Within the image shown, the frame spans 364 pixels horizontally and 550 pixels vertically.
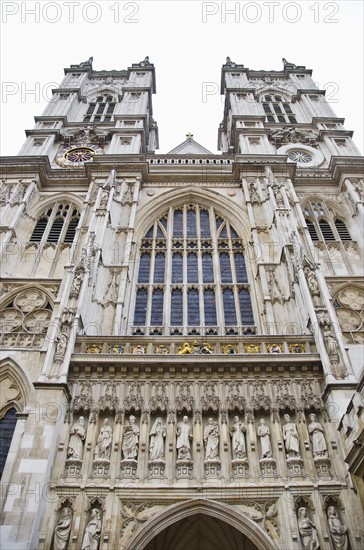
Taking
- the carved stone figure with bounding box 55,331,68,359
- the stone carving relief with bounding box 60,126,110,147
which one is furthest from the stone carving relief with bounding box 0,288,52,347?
the stone carving relief with bounding box 60,126,110,147

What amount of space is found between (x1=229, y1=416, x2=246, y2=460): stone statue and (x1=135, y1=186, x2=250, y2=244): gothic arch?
10.1 meters

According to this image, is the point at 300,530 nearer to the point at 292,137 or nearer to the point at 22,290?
the point at 22,290

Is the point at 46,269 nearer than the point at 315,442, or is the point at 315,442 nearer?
the point at 315,442

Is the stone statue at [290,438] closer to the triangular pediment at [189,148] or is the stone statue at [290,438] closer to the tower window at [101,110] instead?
the triangular pediment at [189,148]

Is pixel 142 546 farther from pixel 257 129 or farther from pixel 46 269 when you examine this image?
pixel 257 129

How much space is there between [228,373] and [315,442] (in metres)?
2.71

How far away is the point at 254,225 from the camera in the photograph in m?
20.3

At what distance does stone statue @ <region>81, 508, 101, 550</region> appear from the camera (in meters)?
9.79

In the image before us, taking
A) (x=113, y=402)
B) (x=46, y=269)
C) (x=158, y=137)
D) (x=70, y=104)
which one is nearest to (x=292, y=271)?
(x=113, y=402)

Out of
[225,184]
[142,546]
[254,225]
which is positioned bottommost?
[142,546]

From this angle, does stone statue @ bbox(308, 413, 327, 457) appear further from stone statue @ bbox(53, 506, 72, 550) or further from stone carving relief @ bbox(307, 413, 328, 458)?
stone statue @ bbox(53, 506, 72, 550)

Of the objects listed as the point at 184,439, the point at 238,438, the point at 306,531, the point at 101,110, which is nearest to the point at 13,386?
the point at 184,439

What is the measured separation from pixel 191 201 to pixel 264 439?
13812 millimetres

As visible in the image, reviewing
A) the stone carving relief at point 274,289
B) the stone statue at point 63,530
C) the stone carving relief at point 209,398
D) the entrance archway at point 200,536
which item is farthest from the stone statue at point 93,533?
the stone carving relief at point 274,289
